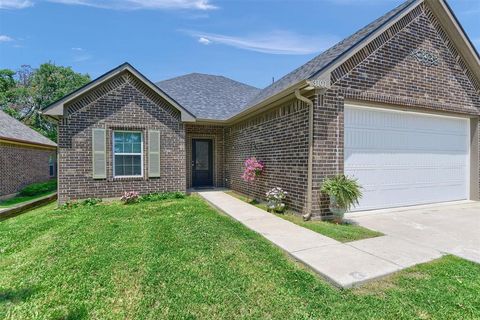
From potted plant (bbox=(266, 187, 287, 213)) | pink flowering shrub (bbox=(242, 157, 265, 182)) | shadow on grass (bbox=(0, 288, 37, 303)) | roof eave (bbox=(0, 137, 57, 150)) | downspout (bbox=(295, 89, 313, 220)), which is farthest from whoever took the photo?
roof eave (bbox=(0, 137, 57, 150))

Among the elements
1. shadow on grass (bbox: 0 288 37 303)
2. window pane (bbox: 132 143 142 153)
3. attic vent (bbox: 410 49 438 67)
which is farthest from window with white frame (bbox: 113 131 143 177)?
attic vent (bbox: 410 49 438 67)

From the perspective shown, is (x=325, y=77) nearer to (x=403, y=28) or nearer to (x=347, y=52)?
(x=347, y=52)

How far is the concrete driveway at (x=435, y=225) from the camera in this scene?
13.8 ft

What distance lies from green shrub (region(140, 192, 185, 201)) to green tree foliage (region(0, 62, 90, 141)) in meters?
24.8

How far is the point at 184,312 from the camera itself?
8.07 ft

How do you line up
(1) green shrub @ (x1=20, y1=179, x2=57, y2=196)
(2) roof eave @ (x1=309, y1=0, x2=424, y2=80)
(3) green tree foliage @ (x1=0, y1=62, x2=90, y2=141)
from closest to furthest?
(2) roof eave @ (x1=309, y1=0, x2=424, y2=80)
(1) green shrub @ (x1=20, y1=179, x2=57, y2=196)
(3) green tree foliage @ (x1=0, y1=62, x2=90, y2=141)

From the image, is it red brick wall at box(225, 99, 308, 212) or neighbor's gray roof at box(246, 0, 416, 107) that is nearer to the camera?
neighbor's gray roof at box(246, 0, 416, 107)

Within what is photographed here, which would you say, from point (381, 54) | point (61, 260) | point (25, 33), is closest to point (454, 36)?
point (381, 54)

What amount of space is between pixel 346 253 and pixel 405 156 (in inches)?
193

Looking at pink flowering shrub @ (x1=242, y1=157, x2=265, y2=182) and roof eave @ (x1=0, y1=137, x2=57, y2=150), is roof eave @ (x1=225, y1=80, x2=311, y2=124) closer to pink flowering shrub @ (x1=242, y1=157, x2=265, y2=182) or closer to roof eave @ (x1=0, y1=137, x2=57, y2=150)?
pink flowering shrub @ (x1=242, y1=157, x2=265, y2=182)

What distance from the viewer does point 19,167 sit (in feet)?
41.8

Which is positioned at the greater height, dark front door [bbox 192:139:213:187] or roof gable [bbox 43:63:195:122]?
roof gable [bbox 43:63:195:122]

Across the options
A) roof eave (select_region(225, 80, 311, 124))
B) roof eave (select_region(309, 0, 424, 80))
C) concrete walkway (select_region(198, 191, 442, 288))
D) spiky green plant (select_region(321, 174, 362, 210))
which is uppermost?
roof eave (select_region(309, 0, 424, 80))

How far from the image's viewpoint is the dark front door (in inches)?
475
